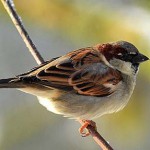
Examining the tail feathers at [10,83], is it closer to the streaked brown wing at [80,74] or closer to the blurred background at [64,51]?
the streaked brown wing at [80,74]

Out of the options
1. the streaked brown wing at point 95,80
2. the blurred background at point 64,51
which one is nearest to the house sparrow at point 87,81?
the streaked brown wing at point 95,80

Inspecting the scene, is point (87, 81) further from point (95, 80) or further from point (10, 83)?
point (10, 83)

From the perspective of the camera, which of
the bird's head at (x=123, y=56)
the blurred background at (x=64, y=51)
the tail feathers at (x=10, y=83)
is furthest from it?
the blurred background at (x=64, y=51)

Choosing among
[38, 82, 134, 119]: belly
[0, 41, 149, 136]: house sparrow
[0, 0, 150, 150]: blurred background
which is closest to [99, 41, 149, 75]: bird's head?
[0, 41, 149, 136]: house sparrow

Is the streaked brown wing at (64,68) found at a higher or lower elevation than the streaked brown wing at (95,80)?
higher

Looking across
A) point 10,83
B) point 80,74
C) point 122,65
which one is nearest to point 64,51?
point 122,65

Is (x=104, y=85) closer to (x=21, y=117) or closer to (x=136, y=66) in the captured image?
(x=136, y=66)
